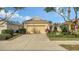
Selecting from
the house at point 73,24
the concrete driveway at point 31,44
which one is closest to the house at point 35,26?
the concrete driveway at point 31,44

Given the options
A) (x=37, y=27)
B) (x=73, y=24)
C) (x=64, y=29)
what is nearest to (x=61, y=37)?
(x=64, y=29)

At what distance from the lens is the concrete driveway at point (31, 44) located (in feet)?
37.9

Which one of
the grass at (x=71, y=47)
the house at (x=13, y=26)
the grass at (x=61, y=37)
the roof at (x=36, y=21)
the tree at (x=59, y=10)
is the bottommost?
the grass at (x=71, y=47)

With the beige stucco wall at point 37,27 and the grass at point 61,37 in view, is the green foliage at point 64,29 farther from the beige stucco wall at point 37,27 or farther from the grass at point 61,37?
the beige stucco wall at point 37,27

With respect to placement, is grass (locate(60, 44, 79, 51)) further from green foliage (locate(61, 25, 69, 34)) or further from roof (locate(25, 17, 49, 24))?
roof (locate(25, 17, 49, 24))

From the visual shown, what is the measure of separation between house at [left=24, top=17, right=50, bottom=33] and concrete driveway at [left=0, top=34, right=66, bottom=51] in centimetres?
16

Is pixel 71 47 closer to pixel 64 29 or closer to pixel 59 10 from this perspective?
pixel 64 29

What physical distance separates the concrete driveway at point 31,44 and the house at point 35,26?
159mm

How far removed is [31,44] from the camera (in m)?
11.6

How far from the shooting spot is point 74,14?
1161 cm

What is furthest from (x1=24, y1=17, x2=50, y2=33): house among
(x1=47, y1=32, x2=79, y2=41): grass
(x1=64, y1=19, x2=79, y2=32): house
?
(x1=64, y1=19, x2=79, y2=32): house

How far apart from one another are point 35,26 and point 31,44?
1.85ft
